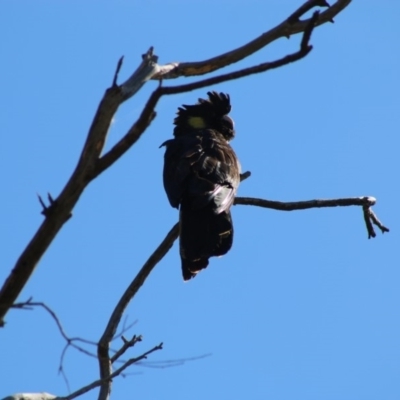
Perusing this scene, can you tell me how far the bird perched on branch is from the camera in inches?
206

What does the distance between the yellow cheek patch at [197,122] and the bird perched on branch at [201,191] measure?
39 cm

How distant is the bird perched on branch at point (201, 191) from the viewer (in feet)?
17.1

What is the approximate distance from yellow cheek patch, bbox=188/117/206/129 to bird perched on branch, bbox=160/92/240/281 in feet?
1.29

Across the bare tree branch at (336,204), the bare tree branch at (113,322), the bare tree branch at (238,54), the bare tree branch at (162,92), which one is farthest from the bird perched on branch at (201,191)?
the bare tree branch at (162,92)

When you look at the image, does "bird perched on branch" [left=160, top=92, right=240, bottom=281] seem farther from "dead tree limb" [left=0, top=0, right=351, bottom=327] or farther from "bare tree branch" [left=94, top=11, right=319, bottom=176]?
"bare tree branch" [left=94, top=11, right=319, bottom=176]

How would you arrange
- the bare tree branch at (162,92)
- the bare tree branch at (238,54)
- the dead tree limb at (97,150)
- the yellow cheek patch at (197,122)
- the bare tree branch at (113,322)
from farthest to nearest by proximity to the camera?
the yellow cheek patch at (197,122)
the bare tree branch at (113,322)
the bare tree branch at (238,54)
the bare tree branch at (162,92)
the dead tree limb at (97,150)

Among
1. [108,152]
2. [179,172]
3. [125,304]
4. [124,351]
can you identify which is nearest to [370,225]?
[179,172]

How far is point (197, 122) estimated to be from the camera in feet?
24.6

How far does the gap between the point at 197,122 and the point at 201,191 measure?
6.73 feet

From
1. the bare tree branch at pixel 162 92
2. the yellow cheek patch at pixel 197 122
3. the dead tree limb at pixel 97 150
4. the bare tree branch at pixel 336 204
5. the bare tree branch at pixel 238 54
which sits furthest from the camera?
the yellow cheek patch at pixel 197 122

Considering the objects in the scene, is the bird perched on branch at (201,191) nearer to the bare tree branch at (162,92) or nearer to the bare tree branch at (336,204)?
the bare tree branch at (336,204)

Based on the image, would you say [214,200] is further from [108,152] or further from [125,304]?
[108,152]

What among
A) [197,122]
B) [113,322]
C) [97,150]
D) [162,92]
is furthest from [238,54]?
[197,122]

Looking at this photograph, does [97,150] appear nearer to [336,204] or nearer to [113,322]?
[113,322]
